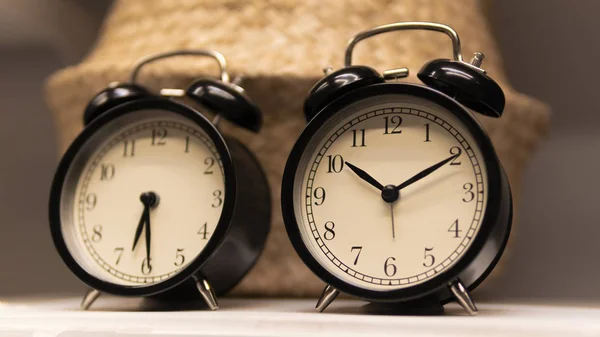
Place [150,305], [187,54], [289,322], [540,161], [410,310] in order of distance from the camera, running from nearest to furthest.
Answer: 1. [289,322]
2. [410,310]
3. [150,305]
4. [187,54]
5. [540,161]

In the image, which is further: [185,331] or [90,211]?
[90,211]

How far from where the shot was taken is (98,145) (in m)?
0.94

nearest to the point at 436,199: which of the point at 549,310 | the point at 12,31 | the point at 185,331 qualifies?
the point at 549,310

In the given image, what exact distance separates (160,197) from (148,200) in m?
0.02

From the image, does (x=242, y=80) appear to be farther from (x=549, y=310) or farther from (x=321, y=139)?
(x=549, y=310)

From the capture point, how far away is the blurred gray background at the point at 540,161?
1315 millimetres

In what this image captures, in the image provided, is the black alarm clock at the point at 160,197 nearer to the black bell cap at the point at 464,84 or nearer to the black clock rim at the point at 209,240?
the black clock rim at the point at 209,240

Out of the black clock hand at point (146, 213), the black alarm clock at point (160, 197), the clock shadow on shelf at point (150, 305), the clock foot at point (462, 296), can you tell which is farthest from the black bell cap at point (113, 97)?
Answer: the clock foot at point (462, 296)

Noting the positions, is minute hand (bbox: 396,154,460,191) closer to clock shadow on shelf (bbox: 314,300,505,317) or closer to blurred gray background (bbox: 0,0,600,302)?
clock shadow on shelf (bbox: 314,300,505,317)

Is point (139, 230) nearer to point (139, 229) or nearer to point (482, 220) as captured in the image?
point (139, 229)

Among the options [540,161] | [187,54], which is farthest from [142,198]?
[540,161]

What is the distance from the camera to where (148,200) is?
2.91ft

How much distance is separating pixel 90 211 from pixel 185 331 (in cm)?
35

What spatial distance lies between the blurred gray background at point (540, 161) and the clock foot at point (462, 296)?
563 millimetres
